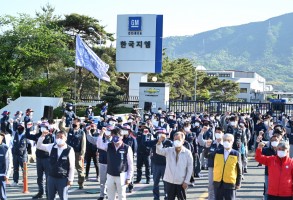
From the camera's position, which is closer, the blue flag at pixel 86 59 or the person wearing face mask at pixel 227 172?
the person wearing face mask at pixel 227 172

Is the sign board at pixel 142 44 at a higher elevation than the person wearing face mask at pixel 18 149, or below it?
higher

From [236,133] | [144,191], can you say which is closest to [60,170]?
[144,191]

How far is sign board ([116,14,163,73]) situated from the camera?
37.4 meters

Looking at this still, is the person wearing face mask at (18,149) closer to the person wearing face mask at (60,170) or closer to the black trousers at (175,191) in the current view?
the person wearing face mask at (60,170)

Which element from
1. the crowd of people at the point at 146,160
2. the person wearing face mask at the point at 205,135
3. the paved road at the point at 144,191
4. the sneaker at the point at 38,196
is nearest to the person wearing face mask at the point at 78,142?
the crowd of people at the point at 146,160

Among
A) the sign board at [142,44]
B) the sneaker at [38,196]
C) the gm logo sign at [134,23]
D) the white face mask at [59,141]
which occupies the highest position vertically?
the gm logo sign at [134,23]

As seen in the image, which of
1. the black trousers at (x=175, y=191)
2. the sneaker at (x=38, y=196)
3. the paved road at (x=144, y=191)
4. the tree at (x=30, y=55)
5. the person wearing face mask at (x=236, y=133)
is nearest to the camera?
the black trousers at (x=175, y=191)

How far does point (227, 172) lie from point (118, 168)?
7.10 ft

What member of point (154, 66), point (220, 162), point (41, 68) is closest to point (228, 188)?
point (220, 162)

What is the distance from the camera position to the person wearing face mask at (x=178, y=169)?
8.88m

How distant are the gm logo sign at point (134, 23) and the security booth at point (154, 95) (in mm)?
6922

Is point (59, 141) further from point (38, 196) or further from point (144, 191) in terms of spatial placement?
point (144, 191)

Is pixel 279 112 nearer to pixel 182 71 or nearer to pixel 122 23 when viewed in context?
pixel 122 23

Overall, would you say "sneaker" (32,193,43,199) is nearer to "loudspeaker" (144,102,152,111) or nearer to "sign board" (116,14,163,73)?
"loudspeaker" (144,102,152,111)
